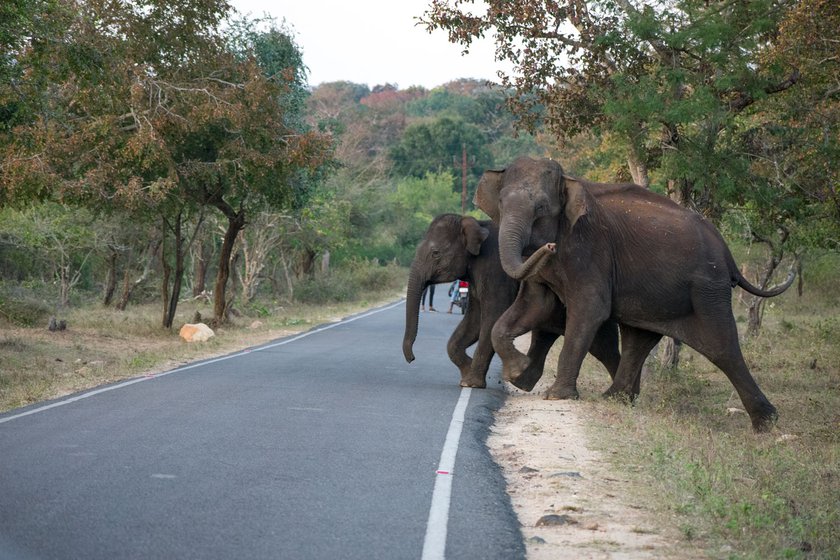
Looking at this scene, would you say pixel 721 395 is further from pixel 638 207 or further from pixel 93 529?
pixel 93 529

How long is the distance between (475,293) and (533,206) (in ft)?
8.91

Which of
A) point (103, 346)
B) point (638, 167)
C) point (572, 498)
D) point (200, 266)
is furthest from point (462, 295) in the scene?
point (572, 498)

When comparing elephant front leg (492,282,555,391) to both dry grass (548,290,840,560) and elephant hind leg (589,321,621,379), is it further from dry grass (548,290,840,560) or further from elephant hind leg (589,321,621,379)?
elephant hind leg (589,321,621,379)

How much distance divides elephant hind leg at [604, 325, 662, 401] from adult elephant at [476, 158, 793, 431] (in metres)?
0.02

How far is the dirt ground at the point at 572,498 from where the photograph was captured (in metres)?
6.70

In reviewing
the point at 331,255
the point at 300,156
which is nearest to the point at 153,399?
the point at 300,156

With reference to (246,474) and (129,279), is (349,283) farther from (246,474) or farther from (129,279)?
(246,474)

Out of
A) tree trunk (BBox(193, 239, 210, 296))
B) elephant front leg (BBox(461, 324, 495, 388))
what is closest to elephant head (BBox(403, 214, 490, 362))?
elephant front leg (BBox(461, 324, 495, 388))

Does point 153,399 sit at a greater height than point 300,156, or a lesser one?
lesser

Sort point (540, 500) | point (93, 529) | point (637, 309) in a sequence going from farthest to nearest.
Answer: point (637, 309)
point (540, 500)
point (93, 529)

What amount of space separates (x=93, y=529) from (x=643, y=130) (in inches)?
497

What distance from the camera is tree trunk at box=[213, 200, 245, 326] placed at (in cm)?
2703

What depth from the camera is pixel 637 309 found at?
1447 cm

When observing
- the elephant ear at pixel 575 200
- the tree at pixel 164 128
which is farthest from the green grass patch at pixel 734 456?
the tree at pixel 164 128
